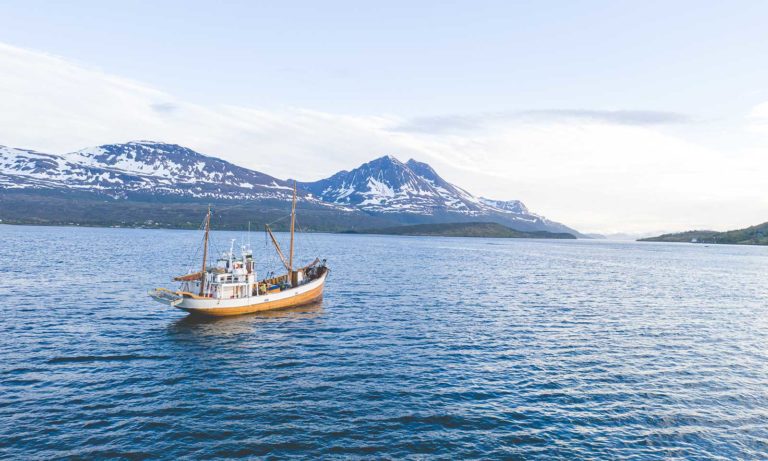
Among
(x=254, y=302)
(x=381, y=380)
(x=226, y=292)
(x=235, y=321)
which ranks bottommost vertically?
(x=235, y=321)

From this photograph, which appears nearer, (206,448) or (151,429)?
(206,448)

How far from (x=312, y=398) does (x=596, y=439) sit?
20.8 meters

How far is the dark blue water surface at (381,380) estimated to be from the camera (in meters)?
27.2

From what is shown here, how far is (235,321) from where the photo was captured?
196 ft

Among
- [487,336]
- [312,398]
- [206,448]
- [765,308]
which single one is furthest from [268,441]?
[765,308]

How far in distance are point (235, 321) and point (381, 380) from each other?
30.3 m

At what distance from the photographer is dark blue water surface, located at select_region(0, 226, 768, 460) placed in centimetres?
2716

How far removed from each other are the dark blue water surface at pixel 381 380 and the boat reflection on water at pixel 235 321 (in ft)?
1.82

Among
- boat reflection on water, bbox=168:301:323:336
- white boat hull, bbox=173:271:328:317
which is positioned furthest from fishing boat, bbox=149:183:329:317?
boat reflection on water, bbox=168:301:323:336

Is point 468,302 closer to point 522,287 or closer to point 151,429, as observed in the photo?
point 522,287

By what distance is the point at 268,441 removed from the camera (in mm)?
26703

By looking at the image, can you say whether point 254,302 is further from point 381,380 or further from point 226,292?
point 381,380

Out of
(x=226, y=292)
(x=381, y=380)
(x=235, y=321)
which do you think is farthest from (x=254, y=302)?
A: (x=381, y=380)

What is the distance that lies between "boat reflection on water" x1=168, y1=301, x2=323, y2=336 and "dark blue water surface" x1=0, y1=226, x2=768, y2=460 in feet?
1.82
